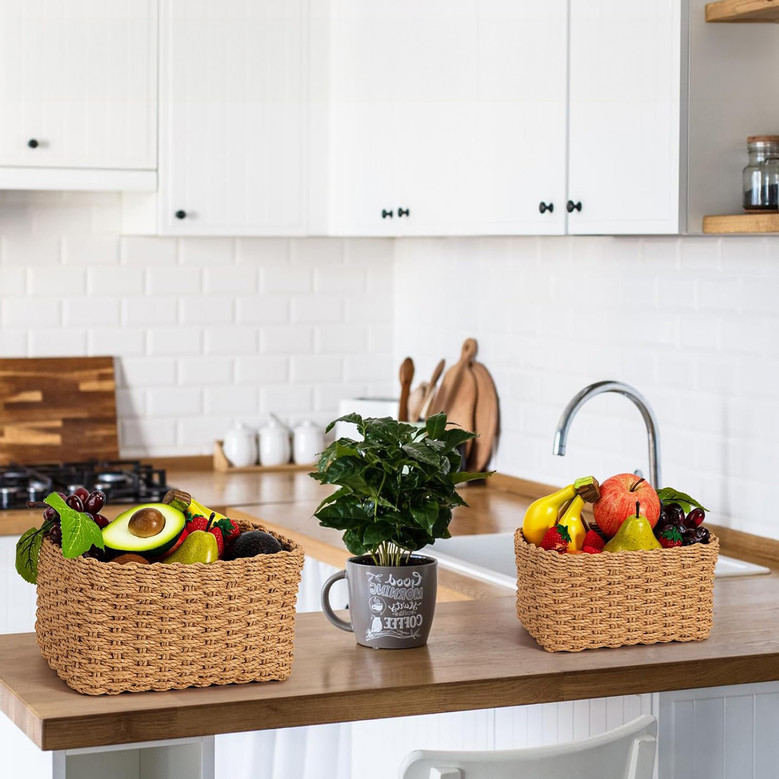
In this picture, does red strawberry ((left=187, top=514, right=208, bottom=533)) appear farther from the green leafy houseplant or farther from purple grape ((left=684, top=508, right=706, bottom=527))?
purple grape ((left=684, top=508, right=706, bottom=527))

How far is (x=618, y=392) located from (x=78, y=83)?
1.76 meters

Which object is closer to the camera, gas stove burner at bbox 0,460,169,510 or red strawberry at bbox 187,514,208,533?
red strawberry at bbox 187,514,208,533

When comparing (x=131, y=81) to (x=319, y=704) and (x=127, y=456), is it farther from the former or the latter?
(x=319, y=704)

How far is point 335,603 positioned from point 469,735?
103cm

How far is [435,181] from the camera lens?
3.42 m

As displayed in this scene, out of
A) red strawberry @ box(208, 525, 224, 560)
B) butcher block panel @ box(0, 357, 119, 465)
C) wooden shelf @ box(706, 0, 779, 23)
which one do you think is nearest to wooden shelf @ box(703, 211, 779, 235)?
wooden shelf @ box(706, 0, 779, 23)

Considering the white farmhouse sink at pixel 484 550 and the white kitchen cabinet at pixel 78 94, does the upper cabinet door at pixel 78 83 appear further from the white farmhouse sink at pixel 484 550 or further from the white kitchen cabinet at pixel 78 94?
the white farmhouse sink at pixel 484 550

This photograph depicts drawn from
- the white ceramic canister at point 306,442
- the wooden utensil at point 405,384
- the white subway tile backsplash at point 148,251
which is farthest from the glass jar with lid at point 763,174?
the white subway tile backsplash at point 148,251

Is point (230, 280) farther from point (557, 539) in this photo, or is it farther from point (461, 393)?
point (557, 539)

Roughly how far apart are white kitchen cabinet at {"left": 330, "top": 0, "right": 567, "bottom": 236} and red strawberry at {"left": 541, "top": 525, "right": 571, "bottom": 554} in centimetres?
113

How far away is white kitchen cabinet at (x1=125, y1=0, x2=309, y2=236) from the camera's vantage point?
376 cm

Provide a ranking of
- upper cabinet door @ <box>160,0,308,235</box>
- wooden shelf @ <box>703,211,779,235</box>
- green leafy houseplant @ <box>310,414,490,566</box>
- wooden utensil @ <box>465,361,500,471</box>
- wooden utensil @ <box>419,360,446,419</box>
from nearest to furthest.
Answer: green leafy houseplant @ <box>310,414,490,566</box> < wooden shelf @ <box>703,211,779,235</box> < upper cabinet door @ <box>160,0,308,235</box> < wooden utensil @ <box>465,361,500,471</box> < wooden utensil @ <box>419,360,446,419</box>

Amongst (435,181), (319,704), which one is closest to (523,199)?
(435,181)

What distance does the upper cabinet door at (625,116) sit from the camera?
2.60 m
